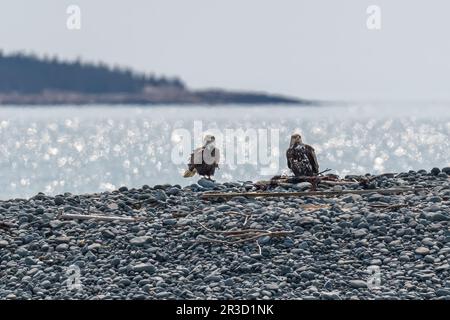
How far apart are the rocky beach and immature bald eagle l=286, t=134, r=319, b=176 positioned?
0.40 meters

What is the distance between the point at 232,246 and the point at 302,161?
277 centimetres

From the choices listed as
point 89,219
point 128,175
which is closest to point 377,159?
point 128,175

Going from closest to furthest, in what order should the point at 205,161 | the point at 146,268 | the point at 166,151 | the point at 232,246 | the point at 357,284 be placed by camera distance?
the point at 357,284
the point at 146,268
the point at 232,246
the point at 205,161
the point at 166,151

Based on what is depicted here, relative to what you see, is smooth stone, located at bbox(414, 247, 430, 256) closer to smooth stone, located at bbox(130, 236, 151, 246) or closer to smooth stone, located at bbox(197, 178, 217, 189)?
smooth stone, located at bbox(130, 236, 151, 246)

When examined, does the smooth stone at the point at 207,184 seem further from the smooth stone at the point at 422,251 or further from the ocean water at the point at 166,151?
the ocean water at the point at 166,151

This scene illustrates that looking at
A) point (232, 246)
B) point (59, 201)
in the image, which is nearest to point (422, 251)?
point (232, 246)

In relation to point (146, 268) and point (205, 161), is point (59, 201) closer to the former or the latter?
point (205, 161)

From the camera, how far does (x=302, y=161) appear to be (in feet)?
50.6

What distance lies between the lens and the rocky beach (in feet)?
39.3

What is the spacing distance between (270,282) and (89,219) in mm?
2739

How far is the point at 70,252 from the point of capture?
13102 mm

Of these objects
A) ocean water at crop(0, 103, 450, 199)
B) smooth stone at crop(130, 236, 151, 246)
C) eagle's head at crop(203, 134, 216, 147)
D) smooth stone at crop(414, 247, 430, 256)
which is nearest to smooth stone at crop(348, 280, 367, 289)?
smooth stone at crop(414, 247, 430, 256)
